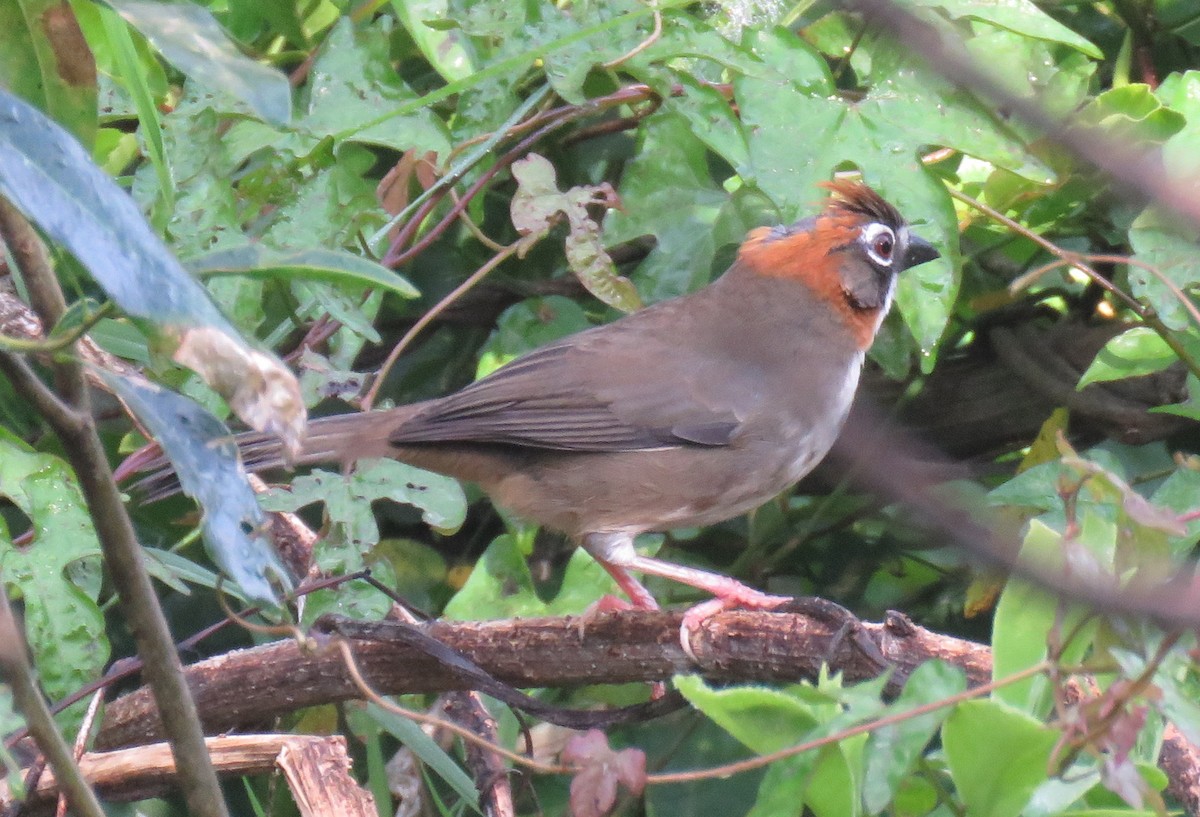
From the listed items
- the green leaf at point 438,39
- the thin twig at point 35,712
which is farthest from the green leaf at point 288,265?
the green leaf at point 438,39

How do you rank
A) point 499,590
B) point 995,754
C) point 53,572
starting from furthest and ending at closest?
point 499,590 → point 53,572 → point 995,754

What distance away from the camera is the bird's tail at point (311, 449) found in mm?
3365

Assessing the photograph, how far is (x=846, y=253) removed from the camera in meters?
4.27

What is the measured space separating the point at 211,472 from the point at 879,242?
294 centimetres

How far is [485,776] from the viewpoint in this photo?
305 centimetres

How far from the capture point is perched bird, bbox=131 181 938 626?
3787 millimetres

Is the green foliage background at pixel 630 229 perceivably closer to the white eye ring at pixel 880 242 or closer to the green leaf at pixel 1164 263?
the green leaf at pixel 1164 263

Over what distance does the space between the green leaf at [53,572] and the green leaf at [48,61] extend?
1.09m

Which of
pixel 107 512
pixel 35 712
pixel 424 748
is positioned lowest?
pixel 424 748

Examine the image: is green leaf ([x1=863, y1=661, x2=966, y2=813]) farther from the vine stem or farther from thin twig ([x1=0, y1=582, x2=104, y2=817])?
the vine stem

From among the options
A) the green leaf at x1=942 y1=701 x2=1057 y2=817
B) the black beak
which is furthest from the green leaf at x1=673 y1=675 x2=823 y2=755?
the black beak

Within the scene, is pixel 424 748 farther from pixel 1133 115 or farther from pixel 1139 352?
pixel 1133 115

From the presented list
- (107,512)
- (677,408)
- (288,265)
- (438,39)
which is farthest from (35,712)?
(677,408)

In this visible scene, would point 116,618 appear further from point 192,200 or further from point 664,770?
point 664,770
